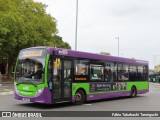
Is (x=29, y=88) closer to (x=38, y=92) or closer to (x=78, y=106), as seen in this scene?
(x=38, y=92)

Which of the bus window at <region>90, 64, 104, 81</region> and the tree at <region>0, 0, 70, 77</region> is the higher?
the tree at <region>0, 0, 70, 77</region>

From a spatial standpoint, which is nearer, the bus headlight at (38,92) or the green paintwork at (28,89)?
the bus headlight at (38,92)

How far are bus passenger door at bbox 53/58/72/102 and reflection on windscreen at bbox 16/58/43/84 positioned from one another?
2.35ft

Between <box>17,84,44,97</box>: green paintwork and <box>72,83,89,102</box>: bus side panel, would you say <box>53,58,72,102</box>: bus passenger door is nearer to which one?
<box>72,83,89,102</box>: bus side panel

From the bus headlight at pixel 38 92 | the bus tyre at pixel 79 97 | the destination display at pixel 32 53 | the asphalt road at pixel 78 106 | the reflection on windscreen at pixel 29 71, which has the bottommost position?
the asphalt road at pixel 78 106

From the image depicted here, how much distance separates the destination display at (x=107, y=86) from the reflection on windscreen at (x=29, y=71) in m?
3.87

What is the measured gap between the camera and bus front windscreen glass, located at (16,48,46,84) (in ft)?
47.7

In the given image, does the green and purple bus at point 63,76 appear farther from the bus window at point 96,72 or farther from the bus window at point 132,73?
the bus window at point 132,73

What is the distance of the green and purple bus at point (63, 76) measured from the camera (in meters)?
14.5

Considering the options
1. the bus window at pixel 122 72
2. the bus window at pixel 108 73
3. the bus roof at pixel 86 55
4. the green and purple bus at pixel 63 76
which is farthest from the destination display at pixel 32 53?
the bus window at pixel 122 72

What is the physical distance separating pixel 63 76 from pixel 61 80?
254 mm

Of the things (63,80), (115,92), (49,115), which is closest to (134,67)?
(115,92)

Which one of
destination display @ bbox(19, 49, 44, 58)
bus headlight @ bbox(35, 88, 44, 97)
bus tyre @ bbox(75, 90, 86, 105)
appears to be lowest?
bus tyre @ bbox(75, 90, 86, 105)

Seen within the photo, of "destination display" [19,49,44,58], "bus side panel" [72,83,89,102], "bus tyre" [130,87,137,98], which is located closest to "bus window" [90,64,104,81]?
"bus side panel" [72,83,89,102]
